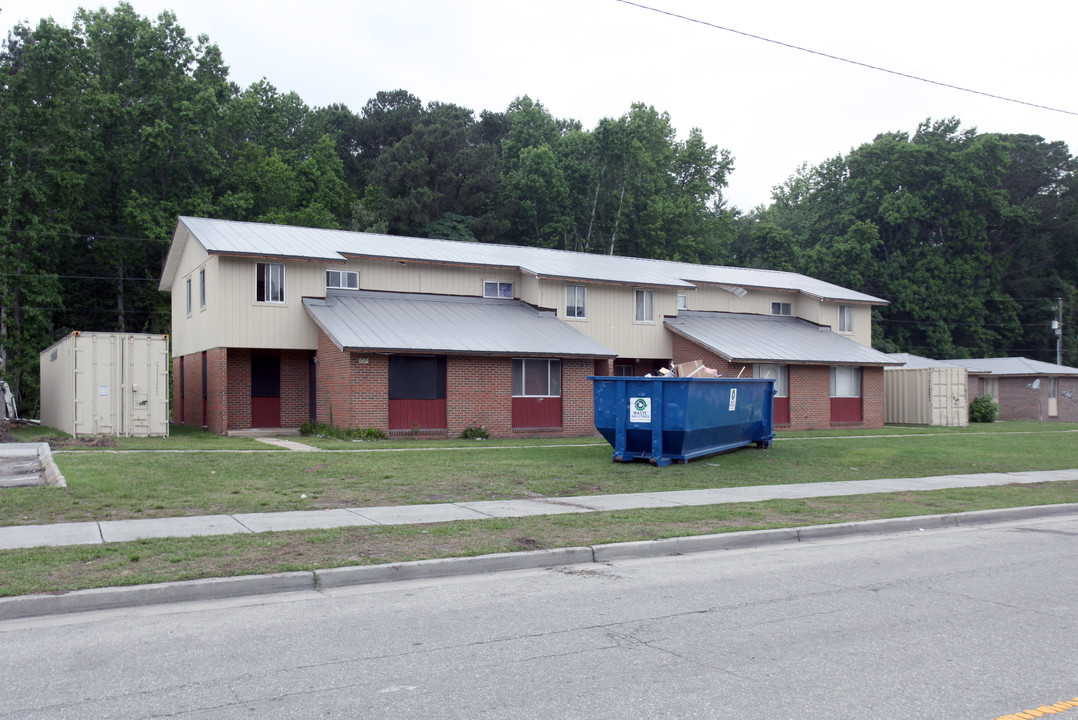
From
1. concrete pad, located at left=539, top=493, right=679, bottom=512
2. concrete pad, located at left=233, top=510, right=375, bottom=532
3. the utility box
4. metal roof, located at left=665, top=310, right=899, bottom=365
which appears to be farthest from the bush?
concrete pad, located at left=233, top=510, right=375, bottom=532

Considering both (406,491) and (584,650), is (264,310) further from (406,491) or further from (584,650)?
(584,650)

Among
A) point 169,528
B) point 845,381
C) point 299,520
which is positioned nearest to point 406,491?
point 299,520

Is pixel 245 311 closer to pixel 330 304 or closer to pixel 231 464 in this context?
pixel 330 304

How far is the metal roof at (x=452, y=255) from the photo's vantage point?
2745 cm

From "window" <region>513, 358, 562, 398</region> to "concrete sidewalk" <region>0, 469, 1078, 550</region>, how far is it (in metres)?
13.1

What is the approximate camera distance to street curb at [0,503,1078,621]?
7.13m

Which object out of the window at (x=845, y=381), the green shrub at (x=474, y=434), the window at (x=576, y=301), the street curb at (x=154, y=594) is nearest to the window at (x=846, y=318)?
the window at (x=845, y=381)

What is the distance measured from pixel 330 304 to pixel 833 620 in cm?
2264

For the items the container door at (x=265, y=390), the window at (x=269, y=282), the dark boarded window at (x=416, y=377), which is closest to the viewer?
the dark boarded window at (x=416, y=377)

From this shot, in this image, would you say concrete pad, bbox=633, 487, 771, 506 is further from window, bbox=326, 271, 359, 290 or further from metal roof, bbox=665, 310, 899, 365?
window, bbox=326, 271, 359, 290

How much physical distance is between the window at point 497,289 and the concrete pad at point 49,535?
22247 millimetres

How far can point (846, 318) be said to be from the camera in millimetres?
39344

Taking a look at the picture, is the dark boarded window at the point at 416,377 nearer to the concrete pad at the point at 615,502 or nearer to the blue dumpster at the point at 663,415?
the blue dumpster at the point at 663,415

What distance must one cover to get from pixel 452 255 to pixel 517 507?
66.2 feet
